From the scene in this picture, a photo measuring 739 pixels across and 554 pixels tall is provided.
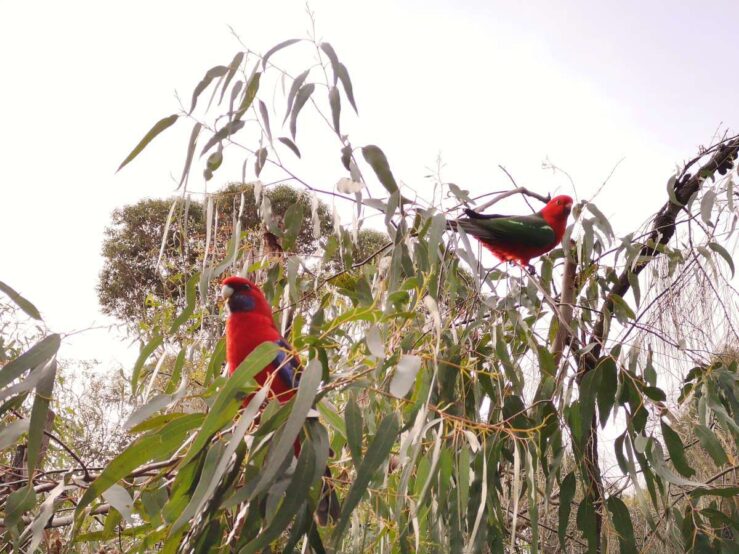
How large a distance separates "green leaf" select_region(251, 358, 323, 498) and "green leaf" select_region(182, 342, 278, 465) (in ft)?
0.30

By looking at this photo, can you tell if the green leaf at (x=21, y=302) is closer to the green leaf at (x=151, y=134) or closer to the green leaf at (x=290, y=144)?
the green leaf at (x=151, y=134)

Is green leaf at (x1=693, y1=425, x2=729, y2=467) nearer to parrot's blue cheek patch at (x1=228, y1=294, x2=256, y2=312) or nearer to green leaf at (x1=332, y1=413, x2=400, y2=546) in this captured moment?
green leaf at (x1=332, y1=413, x2=400, y2=546)

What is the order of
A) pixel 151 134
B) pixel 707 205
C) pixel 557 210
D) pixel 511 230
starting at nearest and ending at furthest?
pixel 151 134, pixel 707 205, pixel 511 230, pixel 557 210

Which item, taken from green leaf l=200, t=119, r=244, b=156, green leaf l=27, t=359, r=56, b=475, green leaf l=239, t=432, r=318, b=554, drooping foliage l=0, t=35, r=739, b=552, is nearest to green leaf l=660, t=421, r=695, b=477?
drooping foliage l=0, t=35, r=739, b=552

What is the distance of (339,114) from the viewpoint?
45.0 inches

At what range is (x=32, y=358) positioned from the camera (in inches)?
34.3

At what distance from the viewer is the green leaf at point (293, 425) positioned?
73 centimetres

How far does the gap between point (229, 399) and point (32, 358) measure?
267 millimetres

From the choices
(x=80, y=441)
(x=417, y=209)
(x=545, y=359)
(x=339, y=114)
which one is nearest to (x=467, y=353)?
(x=545, y=359)

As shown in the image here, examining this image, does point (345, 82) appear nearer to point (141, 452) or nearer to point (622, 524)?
point (141, 452)

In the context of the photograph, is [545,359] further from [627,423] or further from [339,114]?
[339,114]

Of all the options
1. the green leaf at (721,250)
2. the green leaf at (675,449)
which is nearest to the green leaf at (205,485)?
the green leaf at (675,449)

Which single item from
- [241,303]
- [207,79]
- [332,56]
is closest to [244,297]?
[241,303]

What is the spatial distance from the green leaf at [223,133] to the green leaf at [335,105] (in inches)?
7.2
